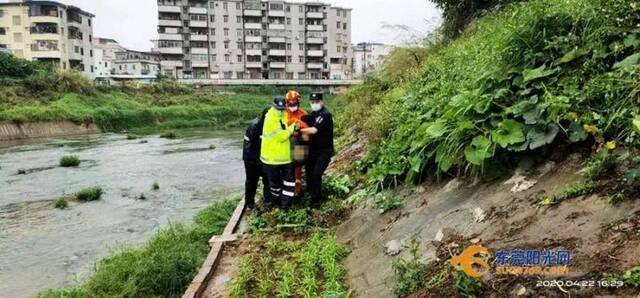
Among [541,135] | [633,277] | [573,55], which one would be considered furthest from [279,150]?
[633,277]

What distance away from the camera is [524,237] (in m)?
3.44

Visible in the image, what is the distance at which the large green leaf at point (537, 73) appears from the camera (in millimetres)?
4453

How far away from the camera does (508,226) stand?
3.69 metres

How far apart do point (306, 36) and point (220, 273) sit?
2988 inches

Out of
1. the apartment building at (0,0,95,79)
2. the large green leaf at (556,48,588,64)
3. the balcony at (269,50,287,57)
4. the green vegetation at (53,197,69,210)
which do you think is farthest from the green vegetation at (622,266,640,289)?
the balcony at (269,50,287,57)

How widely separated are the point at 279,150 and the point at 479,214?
11.3 ft

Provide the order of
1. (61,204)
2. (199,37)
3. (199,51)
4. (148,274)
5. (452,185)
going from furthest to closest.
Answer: (199,51) < (199,37) < (61,204) < (148,274) < (452,185)

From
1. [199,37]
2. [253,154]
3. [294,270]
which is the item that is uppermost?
[199,37]

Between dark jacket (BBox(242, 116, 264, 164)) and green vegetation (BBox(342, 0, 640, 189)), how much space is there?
198cm

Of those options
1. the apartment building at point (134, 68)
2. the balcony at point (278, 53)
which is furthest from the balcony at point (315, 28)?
the apartment building at point (134, 68)

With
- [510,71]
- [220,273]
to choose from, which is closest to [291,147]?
[220,273]

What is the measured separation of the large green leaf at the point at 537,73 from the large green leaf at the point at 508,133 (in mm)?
549

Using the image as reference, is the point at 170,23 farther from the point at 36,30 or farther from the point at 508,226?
the point at 508,226

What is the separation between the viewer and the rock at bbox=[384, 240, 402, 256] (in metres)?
4.48
